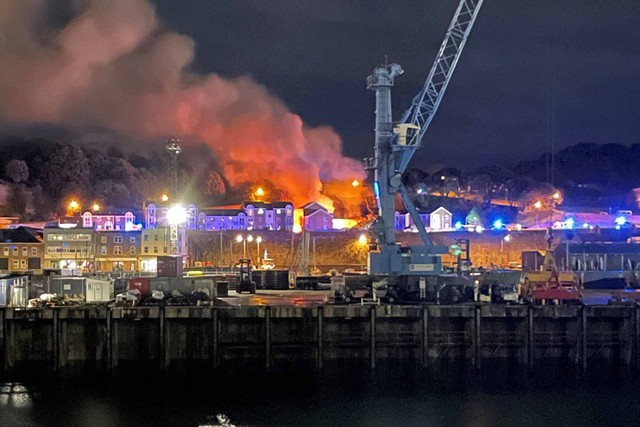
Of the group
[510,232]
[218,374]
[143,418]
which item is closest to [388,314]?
[218,374]

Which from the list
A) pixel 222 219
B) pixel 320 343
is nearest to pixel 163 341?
pixel 320 343

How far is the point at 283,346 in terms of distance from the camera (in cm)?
2623

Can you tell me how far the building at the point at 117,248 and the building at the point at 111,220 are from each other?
33.2ft

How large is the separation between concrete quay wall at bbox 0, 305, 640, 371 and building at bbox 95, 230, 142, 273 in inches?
1124

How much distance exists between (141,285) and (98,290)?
4.14m

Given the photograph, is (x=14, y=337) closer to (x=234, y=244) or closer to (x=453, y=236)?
(x=234, y=244)

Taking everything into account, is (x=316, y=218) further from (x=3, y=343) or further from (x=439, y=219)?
(x=3, y=343)

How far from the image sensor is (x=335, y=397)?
927 inches

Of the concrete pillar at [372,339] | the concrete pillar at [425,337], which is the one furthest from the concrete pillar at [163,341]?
the concrete pillar at [425,337]

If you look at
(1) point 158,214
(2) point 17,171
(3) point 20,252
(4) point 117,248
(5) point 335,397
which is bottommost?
(5) point 335,397

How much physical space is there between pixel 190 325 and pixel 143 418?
16.3ft

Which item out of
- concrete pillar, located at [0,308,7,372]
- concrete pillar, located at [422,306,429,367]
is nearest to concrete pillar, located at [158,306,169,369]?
concrete pillar, located at [0,308,7,372]

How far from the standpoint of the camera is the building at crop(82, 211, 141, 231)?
6525 centimetres

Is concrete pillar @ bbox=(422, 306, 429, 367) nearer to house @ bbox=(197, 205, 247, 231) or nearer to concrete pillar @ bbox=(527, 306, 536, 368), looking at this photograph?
concrete pillar @ bbox=(527, 306, 536, 368)
